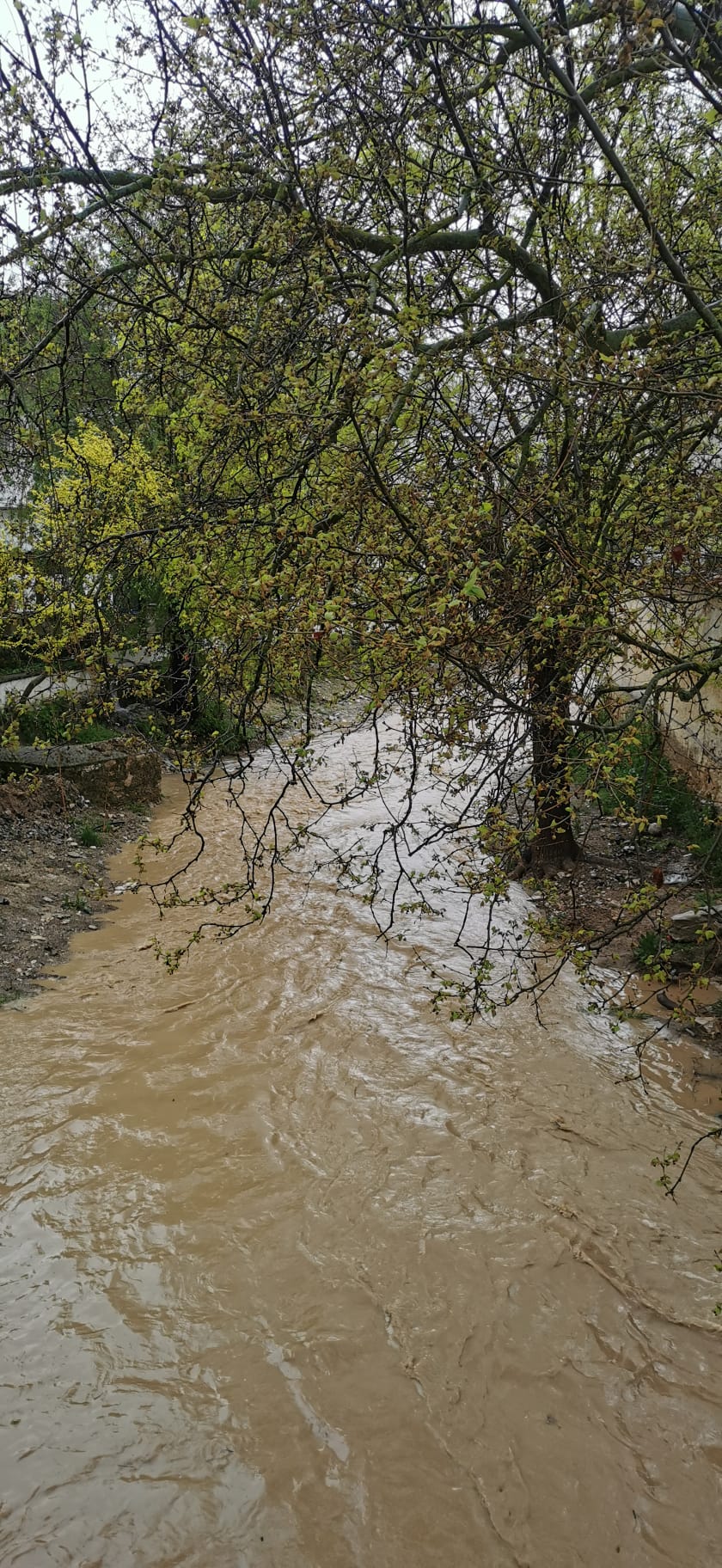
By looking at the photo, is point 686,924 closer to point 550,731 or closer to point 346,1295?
point 550,731

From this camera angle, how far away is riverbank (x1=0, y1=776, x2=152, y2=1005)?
7.52m

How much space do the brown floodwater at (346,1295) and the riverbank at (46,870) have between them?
0.80 meters

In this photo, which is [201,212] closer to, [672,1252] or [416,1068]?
[416,1068]

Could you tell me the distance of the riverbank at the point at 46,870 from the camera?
7516 mm

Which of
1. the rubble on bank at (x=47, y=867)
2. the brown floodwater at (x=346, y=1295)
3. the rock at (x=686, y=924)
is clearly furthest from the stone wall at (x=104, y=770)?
Answer: the rock at (x=686, y=924)

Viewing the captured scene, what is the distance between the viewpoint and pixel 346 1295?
14.3ft

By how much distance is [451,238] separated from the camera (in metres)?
4.77

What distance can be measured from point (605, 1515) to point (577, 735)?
9.82ft

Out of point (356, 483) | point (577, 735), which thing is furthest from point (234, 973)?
point (356, 483)

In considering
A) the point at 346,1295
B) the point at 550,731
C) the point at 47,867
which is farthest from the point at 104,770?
the point at 346,1295

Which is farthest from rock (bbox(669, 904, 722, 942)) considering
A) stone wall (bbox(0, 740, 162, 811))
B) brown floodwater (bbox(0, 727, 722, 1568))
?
stone wall (bbox(0, 740, 162, 811))

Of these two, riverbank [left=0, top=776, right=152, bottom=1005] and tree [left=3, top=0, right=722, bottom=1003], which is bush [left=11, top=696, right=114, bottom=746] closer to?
riverbank [left=0, top=776, right=152, bottom=1005]

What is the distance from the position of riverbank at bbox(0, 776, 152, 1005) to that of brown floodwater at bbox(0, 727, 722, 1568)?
799 millimetres

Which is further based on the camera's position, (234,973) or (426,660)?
(234,973)
